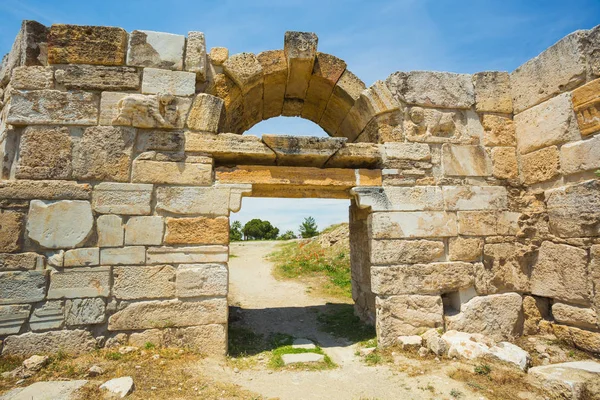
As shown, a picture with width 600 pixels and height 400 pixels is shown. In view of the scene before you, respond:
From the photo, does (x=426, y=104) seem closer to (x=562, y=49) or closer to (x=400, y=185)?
(x=400, y=185)

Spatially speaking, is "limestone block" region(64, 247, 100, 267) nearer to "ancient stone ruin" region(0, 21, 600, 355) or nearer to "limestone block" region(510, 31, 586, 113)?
"ancient stone ruin" region(0, 21, 600, 355)

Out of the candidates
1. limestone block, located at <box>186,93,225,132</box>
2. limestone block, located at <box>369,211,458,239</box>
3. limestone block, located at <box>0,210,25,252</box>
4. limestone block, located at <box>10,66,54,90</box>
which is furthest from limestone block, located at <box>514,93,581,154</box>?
limestone block, located at <box>0,210,25,252</box>

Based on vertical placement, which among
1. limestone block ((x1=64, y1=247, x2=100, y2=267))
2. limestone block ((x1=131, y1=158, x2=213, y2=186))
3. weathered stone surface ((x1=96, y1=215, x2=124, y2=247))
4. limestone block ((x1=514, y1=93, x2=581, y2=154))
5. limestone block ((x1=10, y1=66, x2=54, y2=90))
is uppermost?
limestone block ((x1=10, y1=66, x2=54, y2=90))

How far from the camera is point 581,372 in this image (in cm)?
311

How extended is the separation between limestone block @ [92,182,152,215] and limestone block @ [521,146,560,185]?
4.77 meters

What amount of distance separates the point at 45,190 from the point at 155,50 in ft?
6.57

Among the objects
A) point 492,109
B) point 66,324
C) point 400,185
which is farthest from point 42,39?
point 492,109

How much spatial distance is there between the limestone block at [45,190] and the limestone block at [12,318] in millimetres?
1117

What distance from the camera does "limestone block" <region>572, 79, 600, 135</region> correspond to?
12.5 feet

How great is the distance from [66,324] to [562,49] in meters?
6.44

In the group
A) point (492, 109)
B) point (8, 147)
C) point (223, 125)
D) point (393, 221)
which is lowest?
point (393, 221)

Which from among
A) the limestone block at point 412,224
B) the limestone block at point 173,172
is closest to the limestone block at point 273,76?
the limestone block at point 173,172

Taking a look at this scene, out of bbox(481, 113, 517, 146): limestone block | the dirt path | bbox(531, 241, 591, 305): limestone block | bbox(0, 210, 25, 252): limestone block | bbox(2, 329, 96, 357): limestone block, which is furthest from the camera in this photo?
bbox(481, 113, 517, 146): limestone block

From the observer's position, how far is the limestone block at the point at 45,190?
11.7 ft
